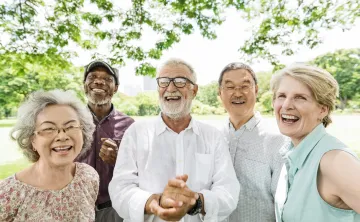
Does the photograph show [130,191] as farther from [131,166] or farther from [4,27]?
[4,27]

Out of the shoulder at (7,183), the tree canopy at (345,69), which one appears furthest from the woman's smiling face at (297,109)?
the tree canopy at (345,69)

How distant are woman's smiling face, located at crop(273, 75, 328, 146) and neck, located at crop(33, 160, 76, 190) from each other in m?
1.83

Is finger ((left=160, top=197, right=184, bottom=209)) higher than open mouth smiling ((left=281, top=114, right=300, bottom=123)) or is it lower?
lower

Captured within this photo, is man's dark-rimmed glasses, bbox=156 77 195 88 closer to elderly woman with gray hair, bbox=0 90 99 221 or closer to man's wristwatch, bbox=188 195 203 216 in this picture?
elderly woman with gray hair, bbox=0 90 99 221

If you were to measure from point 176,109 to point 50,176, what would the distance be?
1.23 m

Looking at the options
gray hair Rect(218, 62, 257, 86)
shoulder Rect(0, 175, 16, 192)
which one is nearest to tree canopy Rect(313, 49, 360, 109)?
gray hair Rect(218, 62, 257, 86)

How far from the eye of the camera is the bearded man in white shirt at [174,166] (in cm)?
217

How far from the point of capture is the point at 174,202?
6.74ft

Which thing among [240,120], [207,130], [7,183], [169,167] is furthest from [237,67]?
[7,183]

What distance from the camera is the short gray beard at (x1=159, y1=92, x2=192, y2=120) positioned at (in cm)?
269

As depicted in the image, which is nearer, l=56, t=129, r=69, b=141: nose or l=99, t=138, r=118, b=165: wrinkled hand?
l=56, t=129, r=69, b=141: nose

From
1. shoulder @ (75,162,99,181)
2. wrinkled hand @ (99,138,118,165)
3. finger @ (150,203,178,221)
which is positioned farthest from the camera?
wrinkled hand @ (99,138,118,165)

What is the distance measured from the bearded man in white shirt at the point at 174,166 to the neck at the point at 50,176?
402 millimetres

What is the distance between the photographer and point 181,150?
8.59 ft
